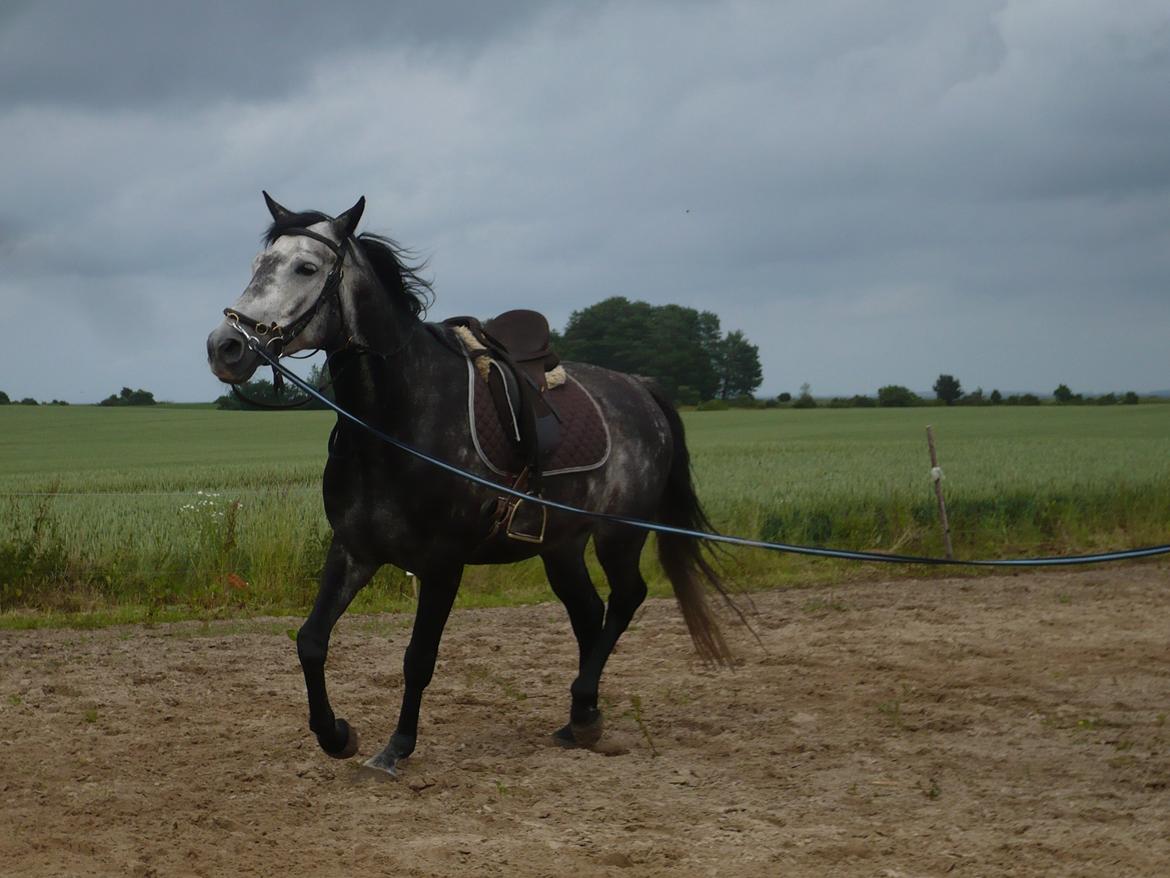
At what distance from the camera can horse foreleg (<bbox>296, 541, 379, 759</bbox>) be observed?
5.47 metres

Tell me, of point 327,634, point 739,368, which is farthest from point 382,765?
point 739,368

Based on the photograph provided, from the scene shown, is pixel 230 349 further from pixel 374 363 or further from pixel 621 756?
pixel 621 756

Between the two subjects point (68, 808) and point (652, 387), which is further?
point (652, 387)

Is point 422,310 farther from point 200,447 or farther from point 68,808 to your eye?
point 200,447

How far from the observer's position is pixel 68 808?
203 inches

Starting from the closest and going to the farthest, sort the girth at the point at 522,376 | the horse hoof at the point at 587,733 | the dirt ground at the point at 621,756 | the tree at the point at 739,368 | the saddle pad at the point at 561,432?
the dirt ground at the point at 621,756
the saddle pad at the point at 561,432
the girth at the point at 522,376
the horse hoof at the point at 587,733
the tree at the point at 739,368

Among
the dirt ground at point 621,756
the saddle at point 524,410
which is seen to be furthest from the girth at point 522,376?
the dirt ground at point 621,756

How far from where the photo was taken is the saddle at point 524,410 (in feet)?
19.0

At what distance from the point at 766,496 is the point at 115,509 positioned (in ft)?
23.4

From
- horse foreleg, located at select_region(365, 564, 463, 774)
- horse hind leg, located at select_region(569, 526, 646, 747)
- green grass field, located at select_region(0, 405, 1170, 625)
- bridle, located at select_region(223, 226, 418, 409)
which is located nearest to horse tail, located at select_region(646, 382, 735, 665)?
horse hind leg, located at select_region(569, 526, 646, 747)

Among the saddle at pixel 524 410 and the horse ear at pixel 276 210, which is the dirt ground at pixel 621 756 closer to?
the saddle at pixel 524 410

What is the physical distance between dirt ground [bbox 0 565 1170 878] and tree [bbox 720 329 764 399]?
109 ft

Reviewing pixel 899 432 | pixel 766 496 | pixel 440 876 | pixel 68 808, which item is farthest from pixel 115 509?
pixel 899 432

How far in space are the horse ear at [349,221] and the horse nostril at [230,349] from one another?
83cm
